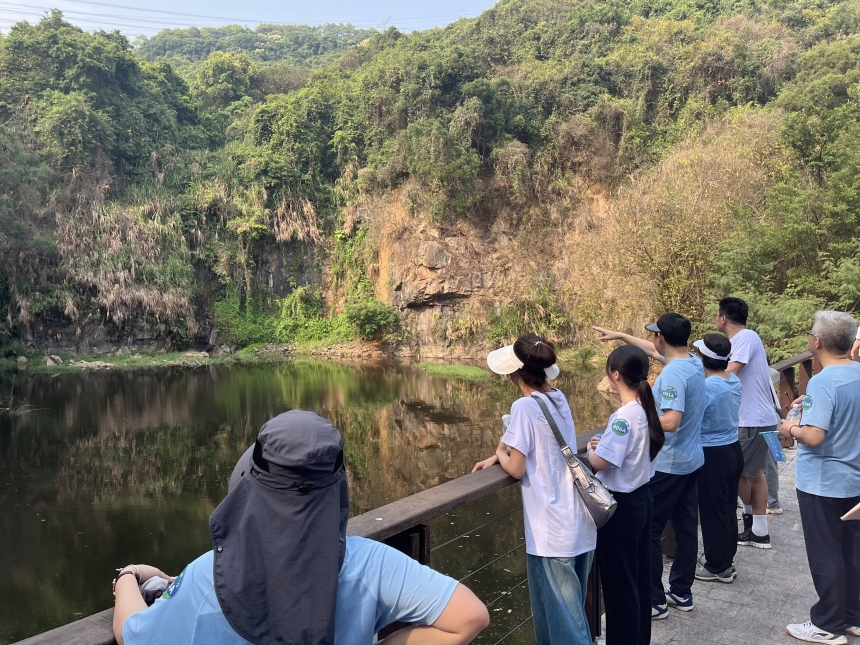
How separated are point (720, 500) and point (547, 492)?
1501 millimetres

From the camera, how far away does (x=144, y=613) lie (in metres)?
1.25

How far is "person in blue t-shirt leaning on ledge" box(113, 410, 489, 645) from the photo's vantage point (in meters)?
1.21

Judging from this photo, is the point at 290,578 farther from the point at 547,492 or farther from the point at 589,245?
the point at 589,245

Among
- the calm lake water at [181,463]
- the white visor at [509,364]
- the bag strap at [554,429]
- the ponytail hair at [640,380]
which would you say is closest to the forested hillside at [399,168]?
the calm lake water at [181,463]

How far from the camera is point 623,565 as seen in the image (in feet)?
7.85

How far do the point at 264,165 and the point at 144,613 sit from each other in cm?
2951

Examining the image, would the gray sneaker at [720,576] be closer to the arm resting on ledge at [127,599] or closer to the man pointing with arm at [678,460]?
the man pointing with arm at [678,460]

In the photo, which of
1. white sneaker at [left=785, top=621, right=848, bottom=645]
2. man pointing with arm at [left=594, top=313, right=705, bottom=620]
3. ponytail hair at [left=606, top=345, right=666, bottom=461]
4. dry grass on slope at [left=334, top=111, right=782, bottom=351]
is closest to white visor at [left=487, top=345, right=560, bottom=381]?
ponytail hair at [left=606, top=345, right=666, bottom=461]

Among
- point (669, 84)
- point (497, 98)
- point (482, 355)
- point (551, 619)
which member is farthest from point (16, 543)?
point (669, 84)

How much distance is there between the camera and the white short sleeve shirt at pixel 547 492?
7.12ft

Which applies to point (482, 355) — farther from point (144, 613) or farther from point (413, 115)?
point (144, 613)

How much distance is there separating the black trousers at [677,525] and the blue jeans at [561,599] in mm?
794

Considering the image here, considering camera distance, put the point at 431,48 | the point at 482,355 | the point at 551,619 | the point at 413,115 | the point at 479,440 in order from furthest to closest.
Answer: the point at 431,48
the point at 413,115
the point at 482,355
the point at 479,440
the point at 551,619

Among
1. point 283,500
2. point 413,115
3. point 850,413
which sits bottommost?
point 850,413
